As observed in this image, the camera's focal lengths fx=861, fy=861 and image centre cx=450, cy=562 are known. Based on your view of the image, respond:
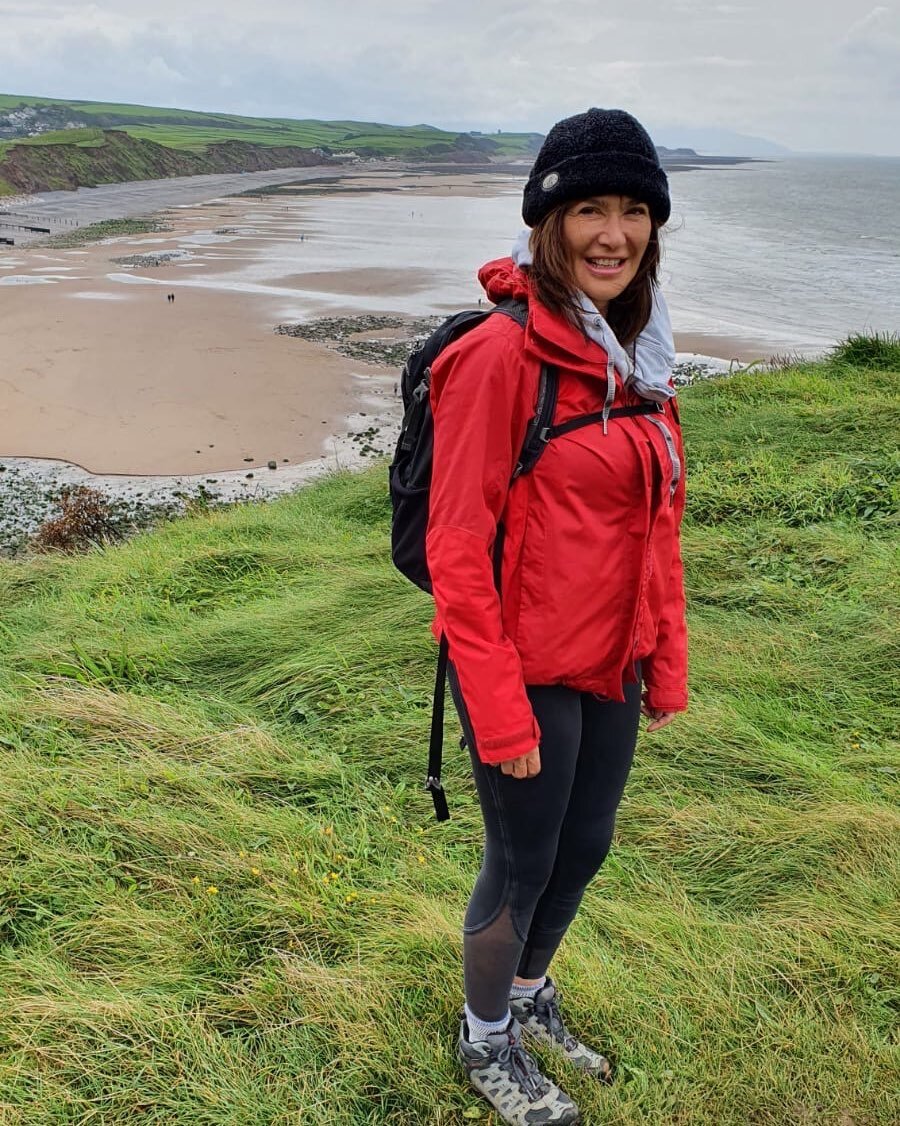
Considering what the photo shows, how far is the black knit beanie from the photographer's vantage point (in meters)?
1.60

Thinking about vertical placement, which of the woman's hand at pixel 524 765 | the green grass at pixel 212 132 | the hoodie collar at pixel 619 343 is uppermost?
the green grass at pixel 212 132

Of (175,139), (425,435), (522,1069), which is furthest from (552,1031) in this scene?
(175,139)

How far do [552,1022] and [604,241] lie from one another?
182 centimetres

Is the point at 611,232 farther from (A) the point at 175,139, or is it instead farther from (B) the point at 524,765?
(A) the point at 175,139

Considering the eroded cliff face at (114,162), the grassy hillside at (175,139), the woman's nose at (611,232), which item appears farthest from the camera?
the grassy hillside at (175,139)

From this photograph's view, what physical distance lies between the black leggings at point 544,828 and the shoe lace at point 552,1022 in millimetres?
193

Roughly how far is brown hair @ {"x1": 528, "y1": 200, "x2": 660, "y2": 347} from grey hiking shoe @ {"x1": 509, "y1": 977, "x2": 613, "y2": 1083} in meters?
1.59

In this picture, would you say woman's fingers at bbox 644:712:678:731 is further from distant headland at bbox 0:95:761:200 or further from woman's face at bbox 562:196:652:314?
distant headland at bbox 0:95:761:200

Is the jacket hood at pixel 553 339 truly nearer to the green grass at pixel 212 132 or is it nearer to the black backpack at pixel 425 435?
the black backpack at pixel 425 435

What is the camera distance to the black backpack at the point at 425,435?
61.9 inches

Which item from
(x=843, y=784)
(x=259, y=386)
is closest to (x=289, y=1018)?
(x=843, y=784)

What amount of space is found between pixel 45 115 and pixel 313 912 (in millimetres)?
121321

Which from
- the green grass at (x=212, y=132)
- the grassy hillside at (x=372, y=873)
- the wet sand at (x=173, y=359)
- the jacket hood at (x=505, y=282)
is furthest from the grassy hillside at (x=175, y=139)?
the jacket hood at (x=505, y=282)

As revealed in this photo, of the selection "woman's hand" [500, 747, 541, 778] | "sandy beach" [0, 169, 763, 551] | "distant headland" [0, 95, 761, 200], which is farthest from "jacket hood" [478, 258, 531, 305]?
"distant headland" [0, 95, 761, 200]
